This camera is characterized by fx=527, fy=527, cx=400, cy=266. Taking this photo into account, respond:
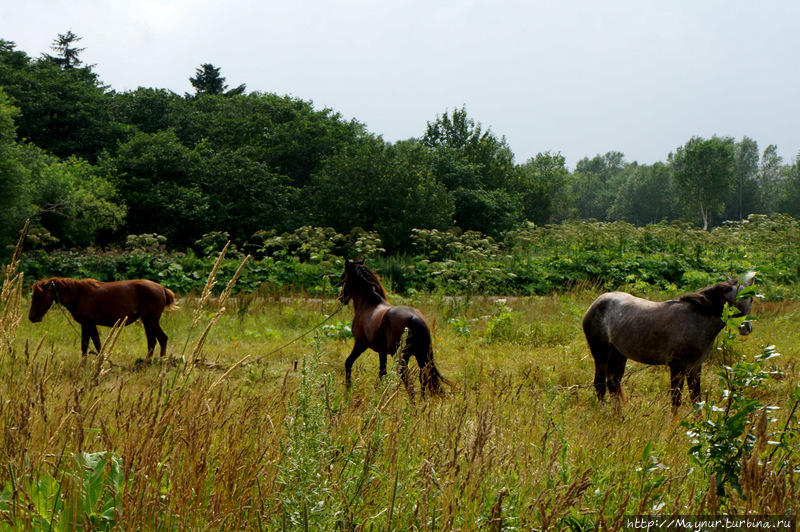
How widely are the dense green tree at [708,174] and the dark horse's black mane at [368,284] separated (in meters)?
67.8

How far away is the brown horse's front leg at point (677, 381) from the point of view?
13.8ft

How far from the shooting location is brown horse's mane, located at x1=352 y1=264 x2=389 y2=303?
18.8 feet

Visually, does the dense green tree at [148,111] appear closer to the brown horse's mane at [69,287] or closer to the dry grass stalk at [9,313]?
the brown horse's mane at [69,287]

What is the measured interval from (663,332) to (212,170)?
23.1 m

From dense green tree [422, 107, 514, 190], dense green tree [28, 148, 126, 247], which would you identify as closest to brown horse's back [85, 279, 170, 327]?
dense green tree [28, 148, 126, 247]

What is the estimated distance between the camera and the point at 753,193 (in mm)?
80875

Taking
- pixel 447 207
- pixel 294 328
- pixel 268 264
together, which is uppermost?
pixel 447 207

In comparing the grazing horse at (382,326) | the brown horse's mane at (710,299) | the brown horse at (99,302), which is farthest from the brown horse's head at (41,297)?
the brown horse's mane at (710,299)

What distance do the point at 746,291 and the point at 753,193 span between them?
313ft

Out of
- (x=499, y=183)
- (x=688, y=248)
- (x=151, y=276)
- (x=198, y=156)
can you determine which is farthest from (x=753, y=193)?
(x=151, y=276)

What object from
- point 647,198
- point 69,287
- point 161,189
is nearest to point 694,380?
point 69,287

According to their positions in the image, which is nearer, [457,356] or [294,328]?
[457,356]

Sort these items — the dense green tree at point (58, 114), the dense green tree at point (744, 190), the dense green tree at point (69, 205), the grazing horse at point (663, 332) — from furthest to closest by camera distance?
the dense green tree at point (744, 190) < the dense green tree at point (58, 114) < the dense green tree at point (69, 205) < the grazing horse at point (663, 332)

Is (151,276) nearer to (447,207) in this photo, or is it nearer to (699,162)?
(447,207)
